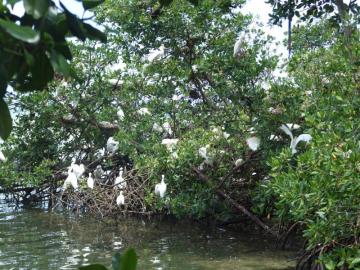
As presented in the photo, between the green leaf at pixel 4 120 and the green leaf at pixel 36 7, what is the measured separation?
0.50ft

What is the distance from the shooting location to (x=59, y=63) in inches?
35.9

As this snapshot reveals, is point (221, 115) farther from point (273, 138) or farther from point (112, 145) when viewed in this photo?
point (112, 145)

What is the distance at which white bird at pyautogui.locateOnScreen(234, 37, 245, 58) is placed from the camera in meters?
5.98

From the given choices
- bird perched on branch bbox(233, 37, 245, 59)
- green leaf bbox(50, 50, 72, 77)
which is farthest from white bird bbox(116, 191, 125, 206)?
green leaf bbox(50, 50, 72, 77)

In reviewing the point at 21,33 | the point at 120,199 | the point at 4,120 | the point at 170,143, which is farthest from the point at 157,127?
the point at 21,33

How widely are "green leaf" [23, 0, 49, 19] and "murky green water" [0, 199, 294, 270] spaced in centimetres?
472

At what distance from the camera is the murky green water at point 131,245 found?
5566 millimetres

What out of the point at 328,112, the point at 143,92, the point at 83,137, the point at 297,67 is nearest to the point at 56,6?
the point at 328,112

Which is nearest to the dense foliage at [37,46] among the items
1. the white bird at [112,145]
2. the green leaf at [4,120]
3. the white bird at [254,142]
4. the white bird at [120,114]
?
the green leaf at [4,120]

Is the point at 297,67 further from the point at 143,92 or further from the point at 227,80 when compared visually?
the point at 143,92

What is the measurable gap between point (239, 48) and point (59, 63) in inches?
209

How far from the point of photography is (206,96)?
6.80 meters

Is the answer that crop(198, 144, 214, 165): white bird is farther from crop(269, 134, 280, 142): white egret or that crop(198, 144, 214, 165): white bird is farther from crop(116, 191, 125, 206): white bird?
crop(116, 191, 125, 206): white bird

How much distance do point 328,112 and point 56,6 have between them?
3.79m
